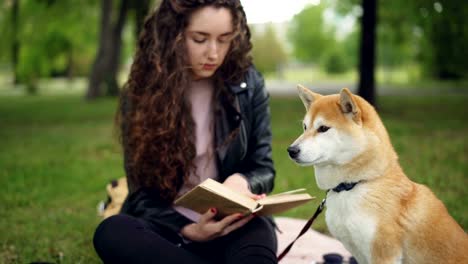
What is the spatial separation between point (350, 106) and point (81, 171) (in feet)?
17.5

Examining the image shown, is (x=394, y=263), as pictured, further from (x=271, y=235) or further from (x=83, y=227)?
(x=83, y=227)

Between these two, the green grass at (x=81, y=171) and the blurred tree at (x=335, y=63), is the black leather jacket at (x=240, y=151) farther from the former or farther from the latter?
the blurred tree at (x=335, y=63)

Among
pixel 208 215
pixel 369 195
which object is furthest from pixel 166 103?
pixel 369 195

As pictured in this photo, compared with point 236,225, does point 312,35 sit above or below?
below

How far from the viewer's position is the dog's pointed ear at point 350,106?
8.49 feet

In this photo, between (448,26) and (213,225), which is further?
(448,26)

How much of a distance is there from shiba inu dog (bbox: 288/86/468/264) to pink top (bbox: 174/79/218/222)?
0.95 meters

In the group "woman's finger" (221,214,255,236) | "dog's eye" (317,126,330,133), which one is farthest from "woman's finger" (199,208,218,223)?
"dog's eye" (317,126,330,133)

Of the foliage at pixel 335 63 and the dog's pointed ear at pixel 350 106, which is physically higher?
the dog's pointed ear at pixel 350 106

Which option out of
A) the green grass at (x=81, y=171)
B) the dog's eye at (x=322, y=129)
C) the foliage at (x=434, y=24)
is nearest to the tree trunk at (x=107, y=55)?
the green grass at (x=81, y=171)

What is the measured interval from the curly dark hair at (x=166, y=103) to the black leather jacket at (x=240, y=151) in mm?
79

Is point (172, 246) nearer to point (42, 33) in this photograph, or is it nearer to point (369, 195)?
point (369, 195)

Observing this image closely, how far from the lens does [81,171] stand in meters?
7.21

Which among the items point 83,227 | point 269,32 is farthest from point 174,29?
point 269,32
